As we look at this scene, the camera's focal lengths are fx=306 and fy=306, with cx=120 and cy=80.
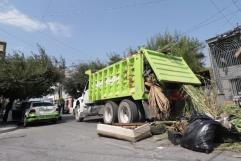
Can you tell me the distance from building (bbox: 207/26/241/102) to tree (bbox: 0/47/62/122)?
10.8 metres

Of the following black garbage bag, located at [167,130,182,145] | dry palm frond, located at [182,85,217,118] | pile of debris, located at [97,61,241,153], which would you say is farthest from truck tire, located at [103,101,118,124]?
black garbage bag, located at [167,130,182,145]

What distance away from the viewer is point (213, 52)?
18594mm

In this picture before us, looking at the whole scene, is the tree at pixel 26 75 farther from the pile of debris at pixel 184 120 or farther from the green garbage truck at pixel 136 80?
the pile of debris at pixel 184 120

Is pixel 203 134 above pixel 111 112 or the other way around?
the other way around

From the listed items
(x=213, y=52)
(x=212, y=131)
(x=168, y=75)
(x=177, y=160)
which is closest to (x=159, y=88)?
(x=168, y=75)

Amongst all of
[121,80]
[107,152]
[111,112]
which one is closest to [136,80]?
[121,80]

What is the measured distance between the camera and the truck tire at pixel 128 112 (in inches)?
418

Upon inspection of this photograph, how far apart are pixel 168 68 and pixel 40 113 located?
28.8 feet

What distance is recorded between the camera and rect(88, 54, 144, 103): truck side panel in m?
10.6

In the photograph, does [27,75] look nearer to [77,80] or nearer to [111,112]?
[111,112]

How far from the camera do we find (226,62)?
17.9 metres

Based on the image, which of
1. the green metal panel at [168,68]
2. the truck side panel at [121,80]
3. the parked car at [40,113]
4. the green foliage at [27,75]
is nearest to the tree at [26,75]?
the green foliage at [27,75]

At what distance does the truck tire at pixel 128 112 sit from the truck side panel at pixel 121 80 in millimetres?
326

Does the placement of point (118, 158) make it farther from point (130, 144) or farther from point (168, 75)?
point (168, 75)
